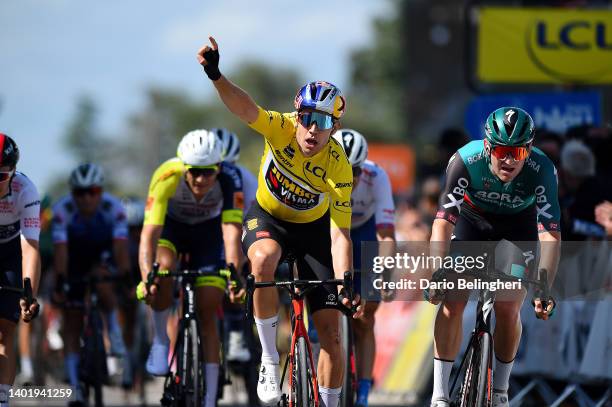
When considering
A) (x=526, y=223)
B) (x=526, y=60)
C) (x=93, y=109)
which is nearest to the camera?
(x=526, y=223)

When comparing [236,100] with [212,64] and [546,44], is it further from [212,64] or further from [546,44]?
[546,44]

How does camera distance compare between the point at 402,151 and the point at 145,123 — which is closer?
the point at 402,151

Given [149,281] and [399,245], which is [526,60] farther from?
[149,281]

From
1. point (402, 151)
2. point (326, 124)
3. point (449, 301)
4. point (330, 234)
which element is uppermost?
point (402, 151)

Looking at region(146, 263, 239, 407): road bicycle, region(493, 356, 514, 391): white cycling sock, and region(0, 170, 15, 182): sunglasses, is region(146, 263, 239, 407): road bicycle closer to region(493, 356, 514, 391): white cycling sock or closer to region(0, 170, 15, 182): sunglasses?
region(0, 170, 15, 182): sunglasses

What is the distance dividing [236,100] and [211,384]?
285 cm

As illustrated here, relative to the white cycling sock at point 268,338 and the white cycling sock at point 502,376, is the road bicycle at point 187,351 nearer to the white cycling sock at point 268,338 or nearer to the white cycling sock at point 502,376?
the white cycling sock at point 268,338

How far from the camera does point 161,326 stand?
11.3 meters

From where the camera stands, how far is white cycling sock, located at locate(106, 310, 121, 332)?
553 inches

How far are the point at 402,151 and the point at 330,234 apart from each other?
2490 centimetres

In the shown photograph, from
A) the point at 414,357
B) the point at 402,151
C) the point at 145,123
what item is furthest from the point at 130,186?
the point at 414,357

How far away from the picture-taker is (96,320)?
12734 millimetres

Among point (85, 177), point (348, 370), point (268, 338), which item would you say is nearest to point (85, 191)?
point (85, 177)

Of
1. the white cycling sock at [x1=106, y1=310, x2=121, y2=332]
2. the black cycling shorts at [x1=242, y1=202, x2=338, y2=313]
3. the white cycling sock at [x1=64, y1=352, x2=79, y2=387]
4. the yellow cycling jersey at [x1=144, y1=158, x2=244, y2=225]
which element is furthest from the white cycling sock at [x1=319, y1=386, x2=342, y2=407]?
the white cycling sock at [x1=106, y1=310, x2=121, y2=332]
